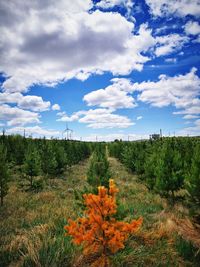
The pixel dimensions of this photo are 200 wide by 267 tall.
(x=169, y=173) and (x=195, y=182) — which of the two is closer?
(x=195, y=182)

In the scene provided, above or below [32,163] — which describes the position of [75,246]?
below

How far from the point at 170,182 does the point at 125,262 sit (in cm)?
902

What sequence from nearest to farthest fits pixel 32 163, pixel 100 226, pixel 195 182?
pixel 100 226, pixel 195 182, pixel 32 163

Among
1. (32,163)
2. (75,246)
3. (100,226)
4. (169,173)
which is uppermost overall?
(32,163)

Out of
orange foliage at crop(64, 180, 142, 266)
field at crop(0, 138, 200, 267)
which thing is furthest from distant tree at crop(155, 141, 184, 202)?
orange foliage at crop(64, 180, 142, 266)

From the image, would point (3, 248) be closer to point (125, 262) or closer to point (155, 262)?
point (125, 262)

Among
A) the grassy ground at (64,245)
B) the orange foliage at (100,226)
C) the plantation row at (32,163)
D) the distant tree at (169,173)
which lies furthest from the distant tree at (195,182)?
the plantation row at (32,163)

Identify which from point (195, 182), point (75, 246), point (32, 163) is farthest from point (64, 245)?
point (32, 163)

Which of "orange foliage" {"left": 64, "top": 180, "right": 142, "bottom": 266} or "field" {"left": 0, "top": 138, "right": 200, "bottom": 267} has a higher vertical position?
"orange foliage" {"left": 64, "top": 180, "right": 142, "bottom": 266}

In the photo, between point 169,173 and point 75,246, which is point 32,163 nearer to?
point 169,173

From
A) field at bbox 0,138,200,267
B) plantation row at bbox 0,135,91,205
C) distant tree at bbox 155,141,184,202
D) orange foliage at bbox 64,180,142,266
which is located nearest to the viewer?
orange foliage at bbox 64,180,142,266

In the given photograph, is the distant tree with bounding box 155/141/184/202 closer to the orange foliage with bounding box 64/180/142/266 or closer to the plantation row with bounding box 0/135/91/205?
the plantation row with bounding box 0/135/91/205

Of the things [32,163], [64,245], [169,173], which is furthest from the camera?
[32,163]

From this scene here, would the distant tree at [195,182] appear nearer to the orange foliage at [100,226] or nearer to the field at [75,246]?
the field at [75,246]
